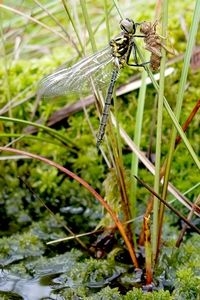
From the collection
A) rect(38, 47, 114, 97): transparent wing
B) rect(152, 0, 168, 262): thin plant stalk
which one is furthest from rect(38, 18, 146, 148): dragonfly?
rect(152, 0, 168, 262): thin plant stalk

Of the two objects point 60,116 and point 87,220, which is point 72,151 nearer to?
point 60,116

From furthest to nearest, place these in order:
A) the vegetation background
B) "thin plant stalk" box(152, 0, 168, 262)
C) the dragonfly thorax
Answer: the vegetation background → the dragonfly thorax → "thin plant stalk" box(152, 0, 168, 262)

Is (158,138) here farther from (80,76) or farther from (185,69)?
(80,76)

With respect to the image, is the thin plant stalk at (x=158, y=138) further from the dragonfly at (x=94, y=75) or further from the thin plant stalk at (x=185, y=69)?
the dragonfly at (x=94, y=75)

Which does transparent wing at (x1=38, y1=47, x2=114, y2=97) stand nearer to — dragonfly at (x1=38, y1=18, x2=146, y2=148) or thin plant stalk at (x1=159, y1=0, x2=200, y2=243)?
dragonfly at (x1=38, y1=18, x2=146, y2=148)

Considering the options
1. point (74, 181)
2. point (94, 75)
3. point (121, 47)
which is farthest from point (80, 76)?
point (74, 181)

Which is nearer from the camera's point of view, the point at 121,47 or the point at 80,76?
the point at 121,47

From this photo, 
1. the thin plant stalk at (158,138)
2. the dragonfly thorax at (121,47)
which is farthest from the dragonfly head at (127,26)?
the thin plant stalk at (158,138)
